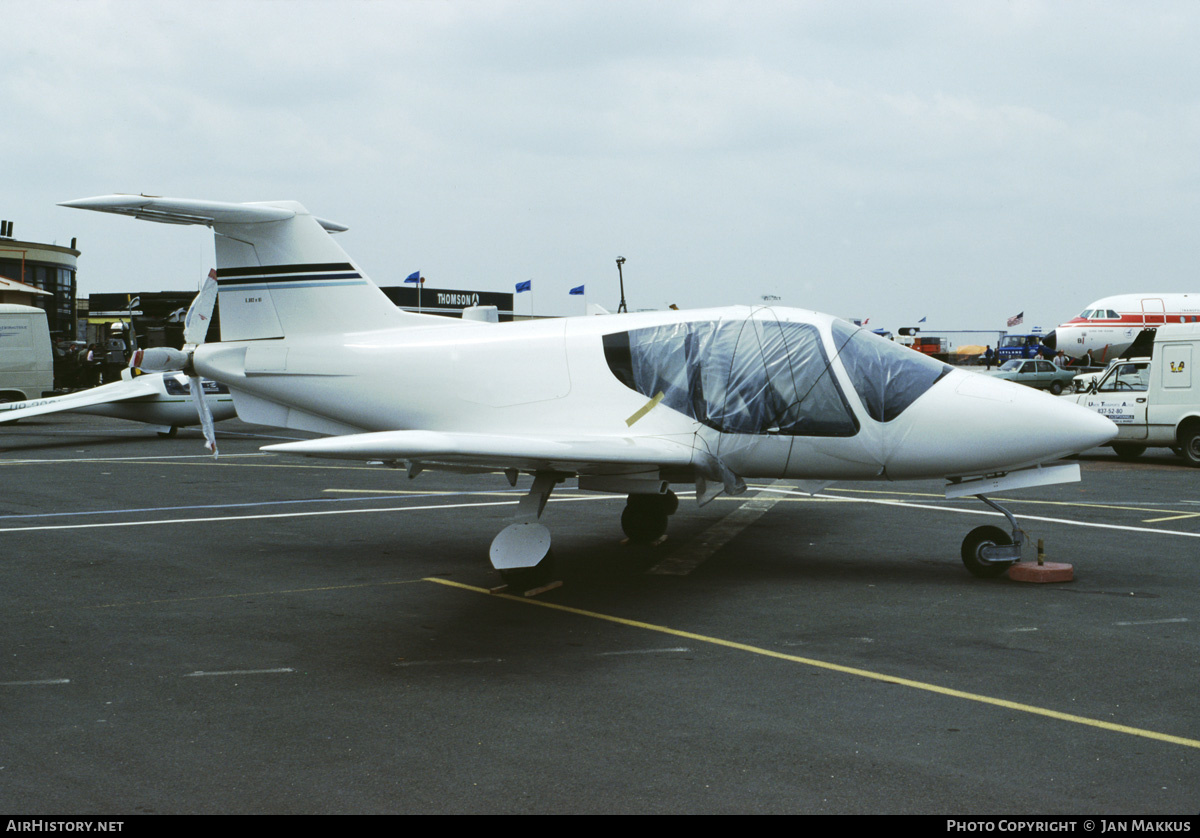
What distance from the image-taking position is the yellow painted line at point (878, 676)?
231 inches

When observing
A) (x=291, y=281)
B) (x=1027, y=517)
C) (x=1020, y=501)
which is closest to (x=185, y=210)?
(x=291, y=281)

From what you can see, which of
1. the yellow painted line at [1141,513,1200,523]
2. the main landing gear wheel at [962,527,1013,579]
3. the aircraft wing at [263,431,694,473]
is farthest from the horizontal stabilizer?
the yellow painted line at [1141,513,1200,523]

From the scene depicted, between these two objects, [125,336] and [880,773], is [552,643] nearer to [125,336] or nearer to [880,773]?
[880,773]

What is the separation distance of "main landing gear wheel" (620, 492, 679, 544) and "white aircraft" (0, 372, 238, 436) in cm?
1688

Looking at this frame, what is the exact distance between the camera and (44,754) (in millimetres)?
5660

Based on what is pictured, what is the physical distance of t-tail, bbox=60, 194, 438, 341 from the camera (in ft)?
38.0

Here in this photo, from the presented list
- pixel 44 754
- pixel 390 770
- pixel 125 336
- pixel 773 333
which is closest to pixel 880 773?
pixel 390 770

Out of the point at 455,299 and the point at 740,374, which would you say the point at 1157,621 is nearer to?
the point at 740,374

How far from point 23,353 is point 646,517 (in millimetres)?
26600

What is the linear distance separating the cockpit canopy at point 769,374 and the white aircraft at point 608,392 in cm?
2

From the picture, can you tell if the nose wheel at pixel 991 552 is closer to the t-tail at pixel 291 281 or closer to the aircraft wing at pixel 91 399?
the t-tail at pixel 291 281

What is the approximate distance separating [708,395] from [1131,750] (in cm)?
517

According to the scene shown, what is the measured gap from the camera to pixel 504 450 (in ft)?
27.0

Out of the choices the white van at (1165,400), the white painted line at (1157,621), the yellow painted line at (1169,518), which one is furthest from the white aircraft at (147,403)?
the white painted line at (1157,621)
